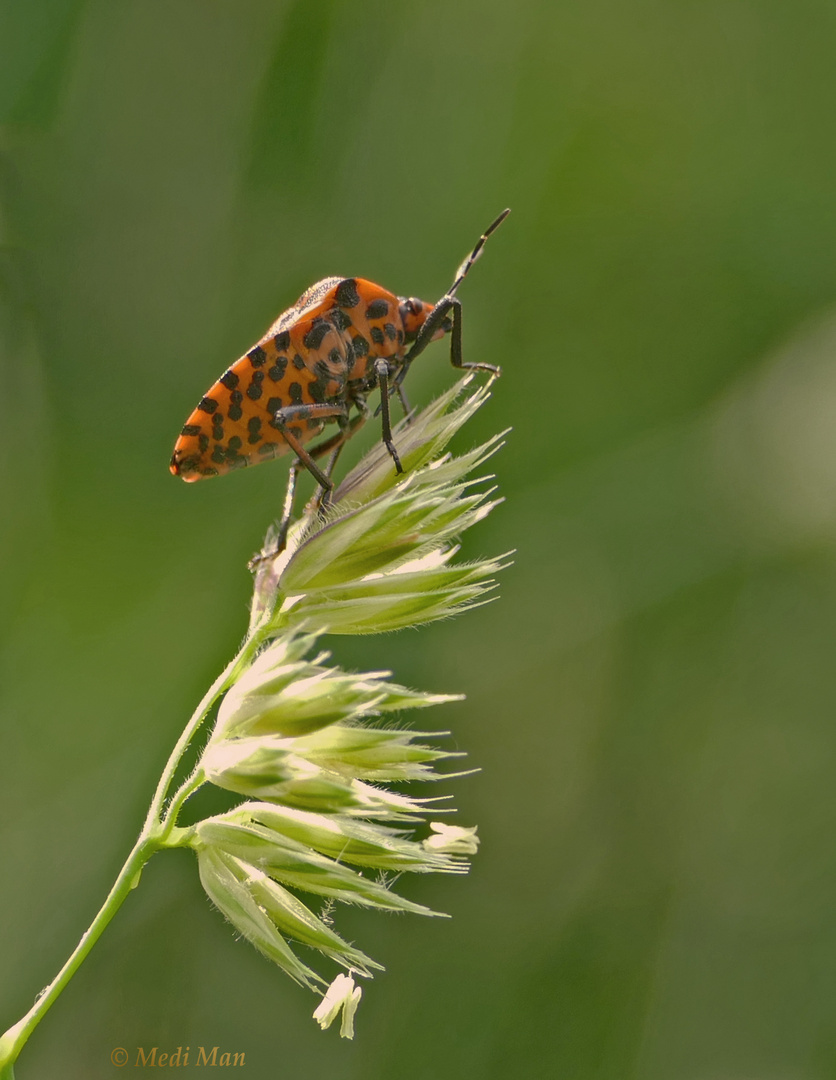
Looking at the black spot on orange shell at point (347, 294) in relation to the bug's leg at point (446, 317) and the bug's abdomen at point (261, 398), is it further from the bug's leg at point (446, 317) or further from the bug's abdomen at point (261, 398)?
the bug's leg at point (446, 317)

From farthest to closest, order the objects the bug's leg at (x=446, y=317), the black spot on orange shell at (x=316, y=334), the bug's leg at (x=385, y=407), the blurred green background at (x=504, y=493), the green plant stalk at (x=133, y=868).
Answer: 1. the blurred green background at (x=504, y=493)
2. the bug's leg at (x=446, y=317)
3. the black spot on orange shell at (x=316, y=334)
4. the bug's leg at (x=385, y=407)
5. the green plant stalk at (x=133, y=868)

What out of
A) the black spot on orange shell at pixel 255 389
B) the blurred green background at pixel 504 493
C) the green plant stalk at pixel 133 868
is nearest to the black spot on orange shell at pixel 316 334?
the black spot on orange shell at pixel 255 389

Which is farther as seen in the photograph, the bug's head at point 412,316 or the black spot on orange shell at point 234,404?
the bug's head at point 412,316

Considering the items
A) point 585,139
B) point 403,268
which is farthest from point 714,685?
point 585,139

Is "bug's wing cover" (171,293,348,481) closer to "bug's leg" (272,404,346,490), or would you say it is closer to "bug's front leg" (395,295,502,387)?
"bug's leg" (272,404,346,490)

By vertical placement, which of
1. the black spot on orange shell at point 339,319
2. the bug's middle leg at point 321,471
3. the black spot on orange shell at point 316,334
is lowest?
the bug's middle leg at point 321,471

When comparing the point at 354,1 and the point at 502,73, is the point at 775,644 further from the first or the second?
the point at 354,1

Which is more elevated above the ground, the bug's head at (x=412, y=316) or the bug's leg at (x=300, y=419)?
the bug's head at (x=412, y=316)
